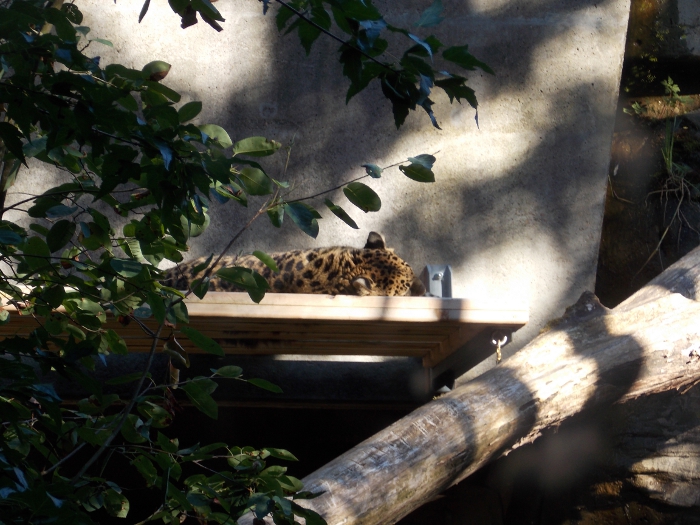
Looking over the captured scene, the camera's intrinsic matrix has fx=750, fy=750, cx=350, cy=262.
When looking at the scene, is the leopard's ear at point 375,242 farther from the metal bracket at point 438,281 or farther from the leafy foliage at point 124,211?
the leafy foliage at point 124,211

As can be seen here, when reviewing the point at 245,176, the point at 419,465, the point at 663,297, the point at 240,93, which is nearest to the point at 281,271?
the point at 240,93

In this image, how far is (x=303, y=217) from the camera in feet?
5.41

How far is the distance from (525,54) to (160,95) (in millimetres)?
3355

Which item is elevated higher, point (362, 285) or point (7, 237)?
point (362, 285)

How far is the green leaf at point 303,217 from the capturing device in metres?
1.63

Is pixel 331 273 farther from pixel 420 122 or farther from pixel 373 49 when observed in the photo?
pixel 373 49

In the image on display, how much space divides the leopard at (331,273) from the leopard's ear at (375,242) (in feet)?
0.25

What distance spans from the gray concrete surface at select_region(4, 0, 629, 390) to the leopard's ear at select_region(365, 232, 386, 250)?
39 cm

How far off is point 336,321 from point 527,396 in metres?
0.87

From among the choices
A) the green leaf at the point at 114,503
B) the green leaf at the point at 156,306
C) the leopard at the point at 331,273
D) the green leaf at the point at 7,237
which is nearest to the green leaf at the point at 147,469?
the green leaf at the point at 114,503

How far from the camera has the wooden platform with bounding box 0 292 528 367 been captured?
118 inches

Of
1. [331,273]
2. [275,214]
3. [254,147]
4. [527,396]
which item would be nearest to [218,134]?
[254,147]

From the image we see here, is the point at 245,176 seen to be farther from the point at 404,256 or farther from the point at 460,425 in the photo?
the point at 404,256

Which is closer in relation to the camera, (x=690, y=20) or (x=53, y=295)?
(x=53, y=295)
